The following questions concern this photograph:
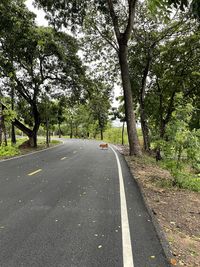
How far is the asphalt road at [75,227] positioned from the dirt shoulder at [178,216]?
11.4 inches

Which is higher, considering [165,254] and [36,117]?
[36,117]

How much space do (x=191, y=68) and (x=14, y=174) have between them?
15.3 meters

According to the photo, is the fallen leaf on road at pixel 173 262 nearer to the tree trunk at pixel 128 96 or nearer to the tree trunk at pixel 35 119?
the tree trunk at pixel 128 96

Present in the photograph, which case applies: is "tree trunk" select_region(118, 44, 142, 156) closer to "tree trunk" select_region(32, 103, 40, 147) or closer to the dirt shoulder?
the dirt shoulder

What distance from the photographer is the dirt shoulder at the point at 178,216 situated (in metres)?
4.32

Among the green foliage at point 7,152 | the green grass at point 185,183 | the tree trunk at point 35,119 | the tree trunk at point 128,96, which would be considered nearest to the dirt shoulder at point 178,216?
the green grass at point 185,183

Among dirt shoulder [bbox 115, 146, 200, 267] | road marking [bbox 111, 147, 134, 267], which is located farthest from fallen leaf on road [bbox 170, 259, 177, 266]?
road marking [bbox 111, 147, 134, 267]

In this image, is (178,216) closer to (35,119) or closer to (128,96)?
(128,96)

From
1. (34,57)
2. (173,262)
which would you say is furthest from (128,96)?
(173,262)

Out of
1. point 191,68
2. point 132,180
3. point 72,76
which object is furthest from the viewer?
point 72,76

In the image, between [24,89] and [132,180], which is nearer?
[132,180]

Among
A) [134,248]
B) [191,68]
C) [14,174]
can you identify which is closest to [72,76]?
[191,68]

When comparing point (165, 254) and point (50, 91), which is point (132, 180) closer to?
point (165, 254)

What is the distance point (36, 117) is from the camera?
30.2 metres
